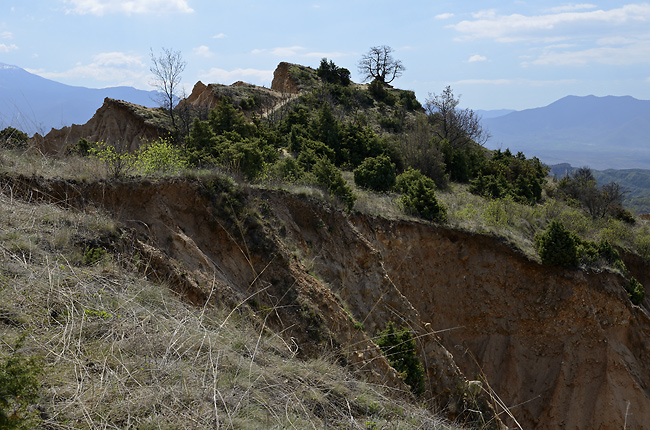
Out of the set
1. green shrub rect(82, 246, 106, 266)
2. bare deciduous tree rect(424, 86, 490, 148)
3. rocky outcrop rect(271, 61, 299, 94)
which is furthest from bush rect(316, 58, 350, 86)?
green shrub rect(82, 246, 106, 266)

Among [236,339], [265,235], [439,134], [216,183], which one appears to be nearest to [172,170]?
[216,183]

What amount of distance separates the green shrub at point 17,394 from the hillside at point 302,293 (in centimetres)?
14

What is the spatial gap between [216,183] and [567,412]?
13.0 m

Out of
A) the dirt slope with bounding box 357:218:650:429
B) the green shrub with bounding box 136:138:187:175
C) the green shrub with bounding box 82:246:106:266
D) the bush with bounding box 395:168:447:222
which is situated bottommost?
the dirt slope with bounding box 357:218:650:429

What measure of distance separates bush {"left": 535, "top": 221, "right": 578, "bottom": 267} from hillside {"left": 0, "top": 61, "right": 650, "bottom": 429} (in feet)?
0.15

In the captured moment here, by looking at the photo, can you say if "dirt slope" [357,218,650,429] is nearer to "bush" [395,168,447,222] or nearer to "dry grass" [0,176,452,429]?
"bush" [395,168,447,222]

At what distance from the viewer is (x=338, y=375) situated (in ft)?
14.4

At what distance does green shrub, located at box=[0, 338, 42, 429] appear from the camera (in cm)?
232

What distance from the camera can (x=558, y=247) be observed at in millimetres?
14180

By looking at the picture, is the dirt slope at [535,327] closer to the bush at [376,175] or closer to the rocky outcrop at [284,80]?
the bush at [376,175]

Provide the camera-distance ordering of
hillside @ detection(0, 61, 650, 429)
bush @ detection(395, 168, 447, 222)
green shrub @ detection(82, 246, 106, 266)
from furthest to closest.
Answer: bush @ detection(395, 168, 447, 222), green shrub @ detection(82, 246, 106, 266), hillside @ detection(0, 61, 650, 429)

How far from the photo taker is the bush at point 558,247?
14.2 meters

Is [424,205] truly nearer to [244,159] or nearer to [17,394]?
[244,159]

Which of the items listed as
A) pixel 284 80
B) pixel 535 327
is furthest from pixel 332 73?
pixel 535 327
